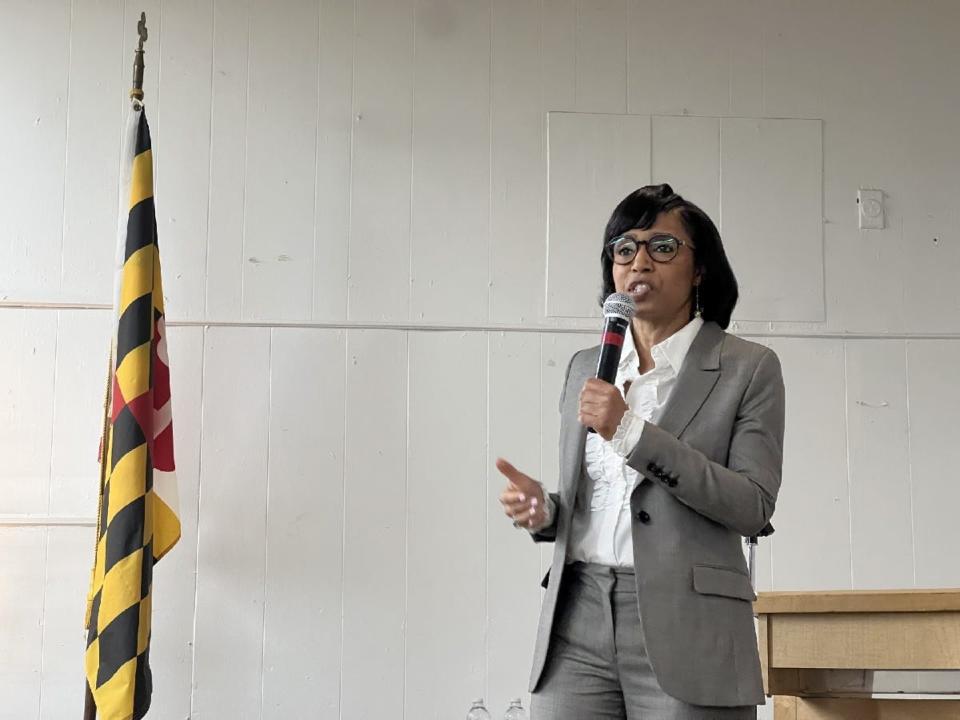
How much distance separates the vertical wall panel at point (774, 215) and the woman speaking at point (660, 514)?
1.94 metres

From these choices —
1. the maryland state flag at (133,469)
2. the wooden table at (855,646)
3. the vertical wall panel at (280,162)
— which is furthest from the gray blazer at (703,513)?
the vertical wall panel at (280,162)

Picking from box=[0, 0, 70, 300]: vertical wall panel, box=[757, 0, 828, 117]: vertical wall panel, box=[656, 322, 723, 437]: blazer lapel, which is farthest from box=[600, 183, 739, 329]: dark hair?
box=[0, 0, 70, 300]: vertical wall panel

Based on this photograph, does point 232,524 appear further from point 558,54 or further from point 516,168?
point 558,54

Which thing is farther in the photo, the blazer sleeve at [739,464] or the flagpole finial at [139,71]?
the flagpole finial at [139,71]

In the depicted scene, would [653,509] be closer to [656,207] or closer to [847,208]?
[656,207]

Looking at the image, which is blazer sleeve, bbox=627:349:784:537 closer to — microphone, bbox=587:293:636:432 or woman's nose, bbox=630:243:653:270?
microphone, bbox=587:293:636:432

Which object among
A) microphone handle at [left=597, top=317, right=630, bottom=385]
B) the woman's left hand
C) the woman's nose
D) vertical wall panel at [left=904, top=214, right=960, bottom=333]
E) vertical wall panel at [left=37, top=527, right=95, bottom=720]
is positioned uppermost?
vertical wall panel at [left=904, top=214, right=960, bottom=333]

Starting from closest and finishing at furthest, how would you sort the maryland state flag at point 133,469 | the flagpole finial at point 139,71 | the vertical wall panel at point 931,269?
the maryland state flag at point 133,469 < the flagpole finial at point 139,71 < the vertical wall panel at point 931,269

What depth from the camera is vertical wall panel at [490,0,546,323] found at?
390 centimetres

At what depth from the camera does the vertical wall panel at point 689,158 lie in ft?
13.0

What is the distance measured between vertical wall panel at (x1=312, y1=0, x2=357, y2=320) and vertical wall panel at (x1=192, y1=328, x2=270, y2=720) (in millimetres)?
258

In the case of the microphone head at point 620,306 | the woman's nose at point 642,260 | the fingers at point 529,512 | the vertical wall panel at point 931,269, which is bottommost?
the fingers at point 529,512

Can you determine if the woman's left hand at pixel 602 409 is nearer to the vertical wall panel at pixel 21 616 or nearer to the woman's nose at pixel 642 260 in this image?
the woman's nose at pixel 642 260

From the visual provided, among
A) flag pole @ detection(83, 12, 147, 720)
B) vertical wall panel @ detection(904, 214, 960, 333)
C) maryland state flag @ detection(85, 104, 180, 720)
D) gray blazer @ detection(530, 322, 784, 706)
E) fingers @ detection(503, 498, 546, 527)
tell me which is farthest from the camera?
vertical wall panel @ detection(904, 214, 960, 333)
